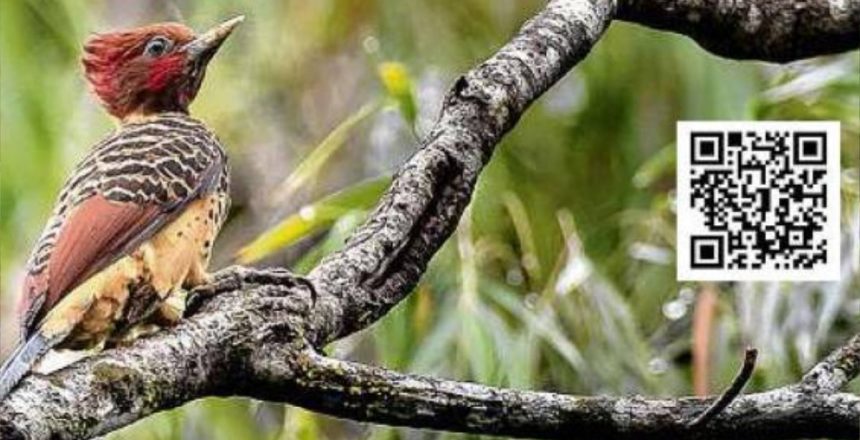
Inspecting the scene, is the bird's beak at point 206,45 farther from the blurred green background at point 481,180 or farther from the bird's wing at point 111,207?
the blurred green background at point 481,180

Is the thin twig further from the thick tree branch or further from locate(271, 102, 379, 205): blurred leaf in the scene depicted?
locate(271, 102, 379, 205): blurred leaf

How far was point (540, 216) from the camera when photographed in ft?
5.57

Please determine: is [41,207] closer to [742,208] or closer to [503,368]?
[503,368]

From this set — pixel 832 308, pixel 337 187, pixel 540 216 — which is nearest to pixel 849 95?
pixel 832 308

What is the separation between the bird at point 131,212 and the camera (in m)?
0.78

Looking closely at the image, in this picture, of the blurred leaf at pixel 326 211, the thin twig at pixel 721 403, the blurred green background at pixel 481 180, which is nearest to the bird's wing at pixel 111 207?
the thin twig at pixel 721 403

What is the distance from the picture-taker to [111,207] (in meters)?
0.83

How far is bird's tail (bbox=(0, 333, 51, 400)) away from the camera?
66cm

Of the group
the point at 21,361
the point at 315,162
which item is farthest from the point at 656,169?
the point at 21,361

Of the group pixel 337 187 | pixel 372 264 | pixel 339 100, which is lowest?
pixel 372 264

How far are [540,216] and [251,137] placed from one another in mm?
273

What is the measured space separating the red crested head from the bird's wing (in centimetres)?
4

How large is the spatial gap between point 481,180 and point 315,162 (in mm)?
174

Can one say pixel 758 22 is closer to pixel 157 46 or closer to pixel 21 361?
pixel 157 46
